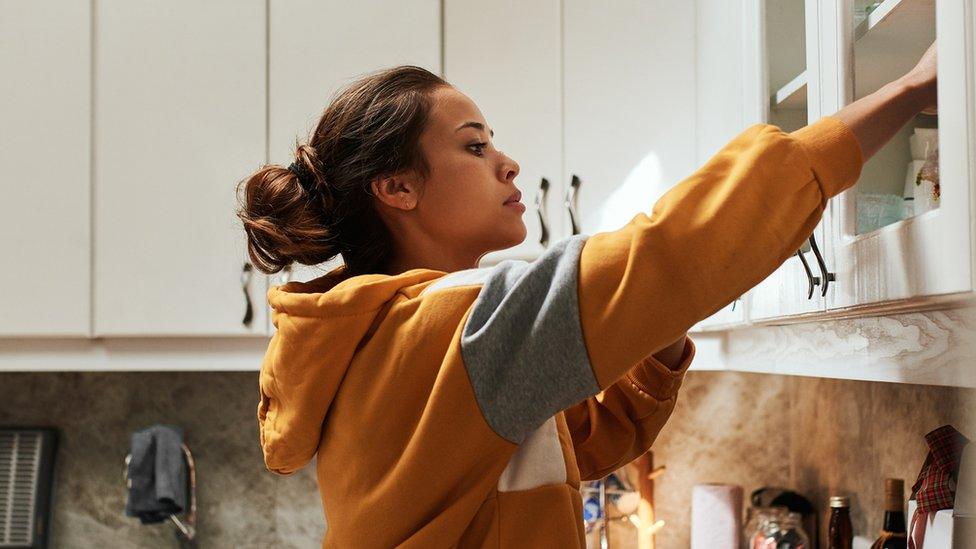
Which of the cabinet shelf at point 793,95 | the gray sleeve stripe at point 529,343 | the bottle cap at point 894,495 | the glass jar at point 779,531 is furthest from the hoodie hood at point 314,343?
the glass jar at point 779,531

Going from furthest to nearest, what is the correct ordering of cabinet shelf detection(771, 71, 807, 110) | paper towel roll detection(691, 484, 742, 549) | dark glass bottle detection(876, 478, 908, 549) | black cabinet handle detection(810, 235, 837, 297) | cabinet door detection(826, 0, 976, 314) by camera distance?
paper towel roll detection(691, 484, 742, 549), dark glass bottle detection(876, 478, 908, 549), cabinet shelf detection(771, 71, 807, 110), black cabinet handle detection(810, 235, 837, 297), cabinet door detection(826, 0, 976, 314)

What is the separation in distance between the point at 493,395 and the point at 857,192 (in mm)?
422

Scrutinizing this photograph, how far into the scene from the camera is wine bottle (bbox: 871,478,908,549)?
4.49 ft

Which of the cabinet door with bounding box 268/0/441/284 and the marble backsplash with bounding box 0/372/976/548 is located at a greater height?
the cabinet door with bounding box 268/0/441/284

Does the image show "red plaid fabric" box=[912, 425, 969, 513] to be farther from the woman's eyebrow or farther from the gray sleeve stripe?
the woman's eyebrow

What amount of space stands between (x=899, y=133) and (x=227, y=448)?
190 cm

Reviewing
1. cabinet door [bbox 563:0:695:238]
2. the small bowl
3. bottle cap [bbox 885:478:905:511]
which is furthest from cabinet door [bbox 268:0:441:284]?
the small bowl

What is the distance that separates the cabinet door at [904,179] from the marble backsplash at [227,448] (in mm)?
1272

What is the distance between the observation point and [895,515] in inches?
53.9

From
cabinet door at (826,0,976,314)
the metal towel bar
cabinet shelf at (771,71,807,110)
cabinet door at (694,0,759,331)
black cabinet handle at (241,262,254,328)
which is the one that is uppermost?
cabinet door at (694,0,759,331)

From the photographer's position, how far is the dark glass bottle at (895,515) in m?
1.37

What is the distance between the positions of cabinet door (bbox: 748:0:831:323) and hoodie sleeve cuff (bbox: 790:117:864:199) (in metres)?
0.25

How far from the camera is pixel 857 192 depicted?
3.20 ft

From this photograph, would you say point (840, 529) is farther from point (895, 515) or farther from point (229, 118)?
point (229, 118)
